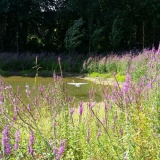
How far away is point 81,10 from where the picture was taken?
69.4 ft

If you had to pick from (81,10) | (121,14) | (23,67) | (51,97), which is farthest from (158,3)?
(51,97)

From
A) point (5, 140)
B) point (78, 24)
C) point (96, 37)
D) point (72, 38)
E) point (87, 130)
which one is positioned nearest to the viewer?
point (5, 140)

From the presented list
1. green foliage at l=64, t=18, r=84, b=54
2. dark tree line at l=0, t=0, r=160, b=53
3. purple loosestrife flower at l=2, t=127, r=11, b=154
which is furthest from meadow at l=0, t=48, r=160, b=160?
dark tree line at l=0, t=0, r=160, b=53

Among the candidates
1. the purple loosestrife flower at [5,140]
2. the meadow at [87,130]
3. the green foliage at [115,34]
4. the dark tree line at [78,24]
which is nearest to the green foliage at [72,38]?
the dark tree line at [78,24]

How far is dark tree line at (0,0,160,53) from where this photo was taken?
20734mm

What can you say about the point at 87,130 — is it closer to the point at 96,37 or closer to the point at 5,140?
the point at 5,140

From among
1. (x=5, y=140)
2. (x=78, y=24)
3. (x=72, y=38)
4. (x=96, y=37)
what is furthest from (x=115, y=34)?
(x=5, y=140)

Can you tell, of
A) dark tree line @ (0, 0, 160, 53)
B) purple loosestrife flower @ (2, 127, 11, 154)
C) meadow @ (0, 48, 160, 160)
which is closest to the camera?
purple loosestrife flower @ (2, 127, 11, 154)

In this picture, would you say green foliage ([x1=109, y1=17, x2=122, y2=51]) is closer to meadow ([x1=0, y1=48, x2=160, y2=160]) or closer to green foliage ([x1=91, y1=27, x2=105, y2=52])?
green foliage ([x1=91, y1=27, x2=105, y2=52])

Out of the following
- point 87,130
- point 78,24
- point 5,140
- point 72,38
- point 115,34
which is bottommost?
point 87,130

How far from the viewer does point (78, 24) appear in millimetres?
20156

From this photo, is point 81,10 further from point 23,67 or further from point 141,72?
point 141,72

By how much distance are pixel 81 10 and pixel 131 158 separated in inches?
770

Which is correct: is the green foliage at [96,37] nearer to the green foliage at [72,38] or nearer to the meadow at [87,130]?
the green foliage at [72,38]
